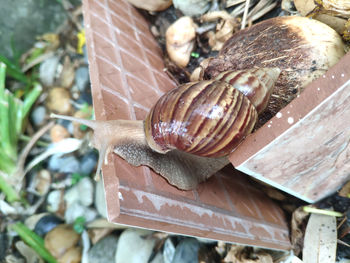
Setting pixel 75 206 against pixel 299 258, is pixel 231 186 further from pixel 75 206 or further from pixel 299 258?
pixel 75 206

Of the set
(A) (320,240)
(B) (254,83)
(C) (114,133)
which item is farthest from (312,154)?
(C) (114,133)

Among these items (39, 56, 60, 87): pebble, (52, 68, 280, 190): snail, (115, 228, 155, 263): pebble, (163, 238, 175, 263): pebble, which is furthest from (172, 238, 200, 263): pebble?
(39, 56, 60, 87): pebble

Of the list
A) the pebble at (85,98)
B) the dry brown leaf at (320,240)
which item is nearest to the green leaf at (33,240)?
the pebble at (85,98)

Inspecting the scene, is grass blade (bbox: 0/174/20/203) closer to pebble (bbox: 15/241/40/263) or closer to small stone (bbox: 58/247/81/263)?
pebble (bbox: 15/241/40/263)

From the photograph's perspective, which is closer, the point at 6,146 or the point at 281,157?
Answer: the point at 281,157

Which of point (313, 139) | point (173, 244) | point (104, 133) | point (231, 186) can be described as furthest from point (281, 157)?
point (173, 244)

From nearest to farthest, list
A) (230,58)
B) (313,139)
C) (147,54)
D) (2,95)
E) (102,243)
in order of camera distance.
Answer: (313,139) < (230,58) < (147,54) < (102,243) < (2,95)
